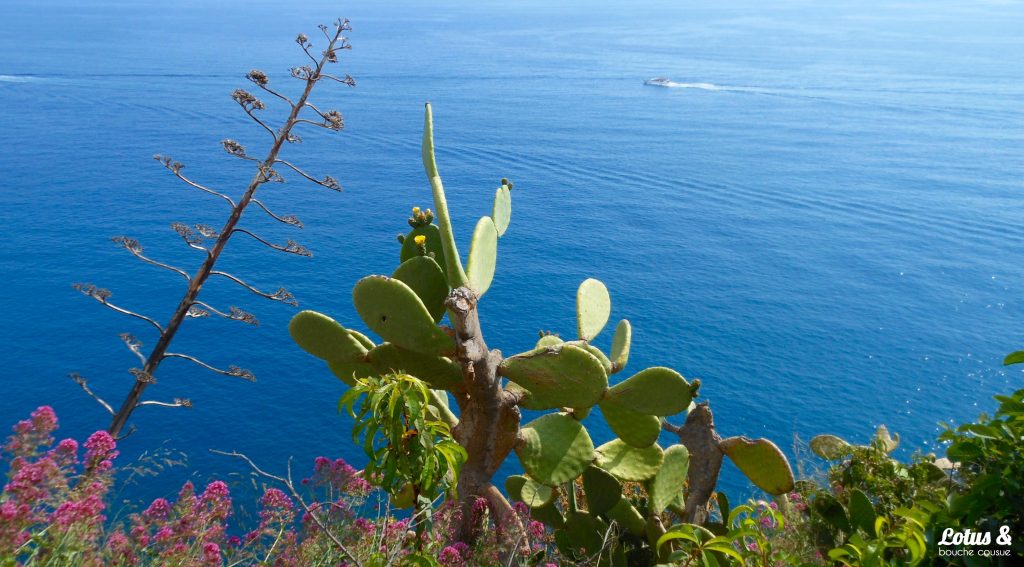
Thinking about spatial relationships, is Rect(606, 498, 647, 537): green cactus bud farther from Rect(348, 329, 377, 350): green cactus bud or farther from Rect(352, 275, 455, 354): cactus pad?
Rect(348, 329, 377, 350): green cactus bud

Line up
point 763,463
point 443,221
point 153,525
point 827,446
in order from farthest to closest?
point 827,446 → point 763,463 → point 443,221 → point 153,525

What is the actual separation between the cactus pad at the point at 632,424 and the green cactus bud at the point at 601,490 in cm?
24

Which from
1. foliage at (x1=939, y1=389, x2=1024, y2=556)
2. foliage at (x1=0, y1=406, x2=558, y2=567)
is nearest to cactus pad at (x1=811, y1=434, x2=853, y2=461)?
foliage at (x1=0, y1=406, x2=558, y2=567)

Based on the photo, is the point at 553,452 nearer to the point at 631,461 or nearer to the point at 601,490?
the point at 601,490

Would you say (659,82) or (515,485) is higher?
(659,82)

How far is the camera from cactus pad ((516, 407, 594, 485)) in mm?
4336

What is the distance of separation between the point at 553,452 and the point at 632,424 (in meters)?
0.49

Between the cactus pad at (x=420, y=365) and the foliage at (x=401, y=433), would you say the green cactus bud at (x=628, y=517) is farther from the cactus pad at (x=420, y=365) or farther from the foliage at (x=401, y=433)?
the foliage at (x=401, y=433)

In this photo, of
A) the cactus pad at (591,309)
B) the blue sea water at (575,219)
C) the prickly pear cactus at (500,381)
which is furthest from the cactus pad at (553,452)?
the blue sea water at (575,219)

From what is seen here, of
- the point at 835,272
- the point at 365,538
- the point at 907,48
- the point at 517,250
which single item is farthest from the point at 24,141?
the point at 907,48

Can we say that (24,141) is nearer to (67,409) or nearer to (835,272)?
(67,409)

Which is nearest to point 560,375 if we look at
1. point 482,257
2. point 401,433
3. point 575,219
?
point 482,257

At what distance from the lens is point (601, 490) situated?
4.60 m

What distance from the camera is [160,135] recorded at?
32.9 meters
